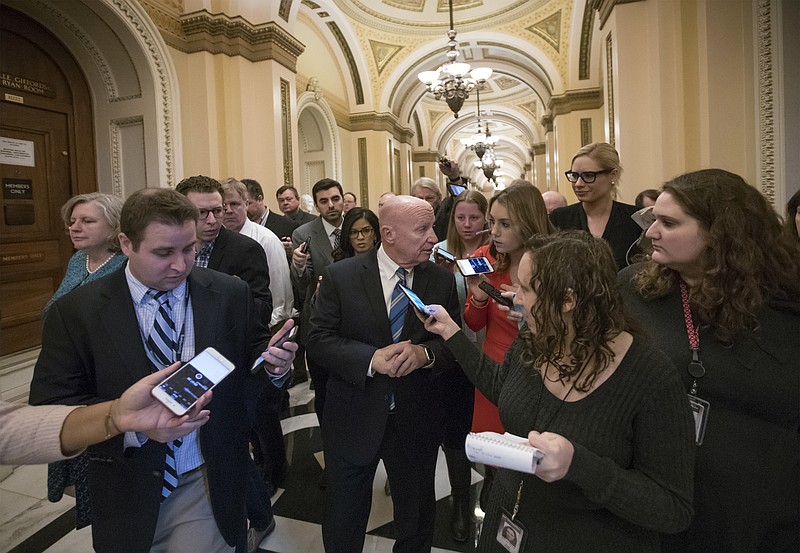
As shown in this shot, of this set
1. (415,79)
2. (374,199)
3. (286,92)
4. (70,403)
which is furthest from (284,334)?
(415,79)

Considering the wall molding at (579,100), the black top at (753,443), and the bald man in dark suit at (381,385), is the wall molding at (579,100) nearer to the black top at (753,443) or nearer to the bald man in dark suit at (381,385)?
the bald man in dark suit at (381,385)

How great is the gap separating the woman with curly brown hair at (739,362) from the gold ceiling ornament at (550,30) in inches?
442

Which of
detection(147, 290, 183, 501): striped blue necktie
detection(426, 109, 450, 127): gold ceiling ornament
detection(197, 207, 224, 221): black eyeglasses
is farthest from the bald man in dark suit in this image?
detection(426, 109, 450, 127): gold ceiling ornament

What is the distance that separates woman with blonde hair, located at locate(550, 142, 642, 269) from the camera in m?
2.61

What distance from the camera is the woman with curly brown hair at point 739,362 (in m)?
1.28

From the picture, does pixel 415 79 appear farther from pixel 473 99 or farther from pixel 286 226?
pixel 286 226

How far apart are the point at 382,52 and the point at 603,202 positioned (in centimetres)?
1055

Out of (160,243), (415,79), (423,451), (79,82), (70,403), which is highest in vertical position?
(415,79)

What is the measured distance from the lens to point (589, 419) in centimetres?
112

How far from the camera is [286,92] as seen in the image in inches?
281

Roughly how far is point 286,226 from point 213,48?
338cm

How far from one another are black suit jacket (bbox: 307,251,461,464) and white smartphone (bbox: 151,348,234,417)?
0.66 m

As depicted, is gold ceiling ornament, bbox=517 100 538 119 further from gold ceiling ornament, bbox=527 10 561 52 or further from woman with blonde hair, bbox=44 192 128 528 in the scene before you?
woman with blonde hair, bbox=44 192 128 528

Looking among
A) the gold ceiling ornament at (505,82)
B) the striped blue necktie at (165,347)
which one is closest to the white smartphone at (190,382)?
the striped blue necktie at (165,347)
